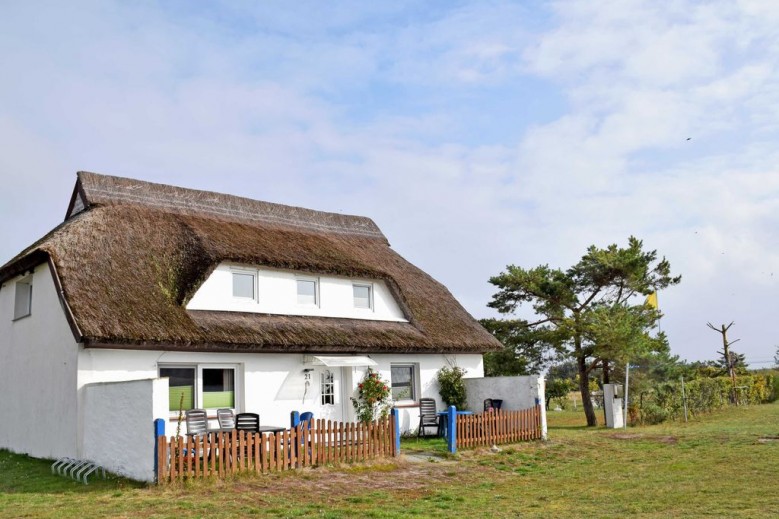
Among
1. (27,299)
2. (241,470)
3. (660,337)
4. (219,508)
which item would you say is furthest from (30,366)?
(660,337)

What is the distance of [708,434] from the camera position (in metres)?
19.9

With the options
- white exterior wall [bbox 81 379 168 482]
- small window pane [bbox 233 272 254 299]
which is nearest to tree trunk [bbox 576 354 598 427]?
small window pane [bbox 233 272 254 299]

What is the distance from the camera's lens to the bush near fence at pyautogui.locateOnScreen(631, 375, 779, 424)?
25.6m

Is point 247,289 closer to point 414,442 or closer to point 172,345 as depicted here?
point 172,345

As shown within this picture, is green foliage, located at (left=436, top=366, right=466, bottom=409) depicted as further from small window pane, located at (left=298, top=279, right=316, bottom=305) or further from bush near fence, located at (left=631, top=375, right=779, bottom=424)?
bush near fence, located at (left=631, top=375, right=779, bottom=424)

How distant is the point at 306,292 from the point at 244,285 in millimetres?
1895

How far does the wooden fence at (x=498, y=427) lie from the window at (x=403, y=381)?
3283 mm

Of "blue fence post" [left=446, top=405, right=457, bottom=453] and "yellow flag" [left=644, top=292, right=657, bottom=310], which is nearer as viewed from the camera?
"blue fence post" [left=446, top=405, right=457, bottom=453]

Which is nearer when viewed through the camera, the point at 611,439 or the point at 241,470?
the point at 241,470

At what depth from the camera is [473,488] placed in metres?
12.3

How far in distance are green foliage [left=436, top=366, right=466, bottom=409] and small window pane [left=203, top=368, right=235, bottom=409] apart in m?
6.74

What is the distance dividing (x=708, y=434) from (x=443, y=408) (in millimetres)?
7435

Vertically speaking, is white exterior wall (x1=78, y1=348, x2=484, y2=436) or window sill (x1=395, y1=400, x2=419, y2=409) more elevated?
white exterior wall (x1=78, y1=348, x2=484, y2=436)

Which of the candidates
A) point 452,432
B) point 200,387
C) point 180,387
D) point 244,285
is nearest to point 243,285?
point 244,285
